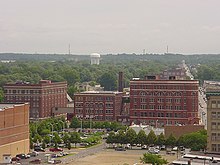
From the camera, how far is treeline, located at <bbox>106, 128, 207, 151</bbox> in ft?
236

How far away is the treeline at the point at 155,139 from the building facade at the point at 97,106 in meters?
24.0

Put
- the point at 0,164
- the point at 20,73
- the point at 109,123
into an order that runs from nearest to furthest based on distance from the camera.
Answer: the point at 0,164, the point at 109,123, the point at 20,73

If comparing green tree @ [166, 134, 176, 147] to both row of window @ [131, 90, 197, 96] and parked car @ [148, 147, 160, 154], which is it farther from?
row of window @ [131, 90, 197, 96]

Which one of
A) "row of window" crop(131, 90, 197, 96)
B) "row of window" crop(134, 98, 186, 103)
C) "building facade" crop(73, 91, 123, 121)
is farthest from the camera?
"building facade" crop(73, 91, 123, 121)

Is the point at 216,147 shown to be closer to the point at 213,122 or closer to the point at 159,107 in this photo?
the point at 213,122

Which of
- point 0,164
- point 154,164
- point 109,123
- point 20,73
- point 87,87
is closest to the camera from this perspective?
point 154,164

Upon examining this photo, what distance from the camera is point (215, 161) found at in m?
52.3

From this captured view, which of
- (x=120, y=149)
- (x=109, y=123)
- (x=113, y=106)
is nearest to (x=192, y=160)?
(x=120, y=149)

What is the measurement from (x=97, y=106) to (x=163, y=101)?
1003 cm

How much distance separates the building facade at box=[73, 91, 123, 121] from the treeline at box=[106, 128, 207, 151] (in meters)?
24.0

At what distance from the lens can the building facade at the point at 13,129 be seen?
2623 inches

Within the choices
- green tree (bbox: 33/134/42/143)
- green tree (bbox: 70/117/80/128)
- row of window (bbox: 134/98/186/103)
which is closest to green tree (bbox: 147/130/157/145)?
green tree (bbox: 33/134/42/143)

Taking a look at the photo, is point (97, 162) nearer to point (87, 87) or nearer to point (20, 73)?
point (87, 87)

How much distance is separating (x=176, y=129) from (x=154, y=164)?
69.4 feet
